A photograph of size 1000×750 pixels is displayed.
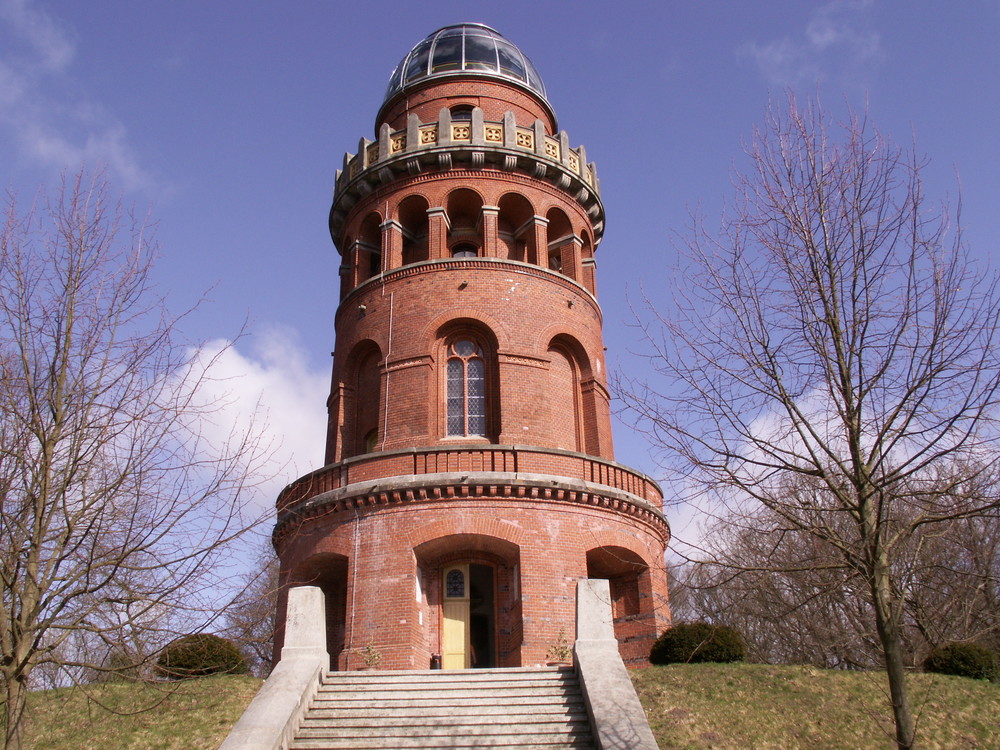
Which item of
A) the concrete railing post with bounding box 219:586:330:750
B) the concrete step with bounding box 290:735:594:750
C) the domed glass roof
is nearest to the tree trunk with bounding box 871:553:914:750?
the concrete step with bounding box 290:735:594:750

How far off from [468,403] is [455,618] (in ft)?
15.0

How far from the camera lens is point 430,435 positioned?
60.1 ft

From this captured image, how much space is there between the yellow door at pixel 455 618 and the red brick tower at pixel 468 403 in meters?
0.03

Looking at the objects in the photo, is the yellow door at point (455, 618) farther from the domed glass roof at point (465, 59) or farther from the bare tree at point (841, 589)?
the domed glass roof at point (465, 59)

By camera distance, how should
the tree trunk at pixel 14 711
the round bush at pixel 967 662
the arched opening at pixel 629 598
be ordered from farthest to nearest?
the arched opening at pixel 629 598 → the round bush at pixel 967 662 → the tree trunk at pixel 14 711

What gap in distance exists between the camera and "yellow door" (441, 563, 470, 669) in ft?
55.0

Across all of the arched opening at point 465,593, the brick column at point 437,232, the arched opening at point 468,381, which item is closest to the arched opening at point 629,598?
the arched opening at point 465,593

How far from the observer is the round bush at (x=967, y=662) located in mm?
14938

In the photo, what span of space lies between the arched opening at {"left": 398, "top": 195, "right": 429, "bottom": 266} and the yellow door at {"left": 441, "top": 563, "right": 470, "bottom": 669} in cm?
796

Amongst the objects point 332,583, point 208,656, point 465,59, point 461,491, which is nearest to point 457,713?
point 208,656

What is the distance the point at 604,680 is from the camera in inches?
445

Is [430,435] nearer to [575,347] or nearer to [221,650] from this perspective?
[575,347]

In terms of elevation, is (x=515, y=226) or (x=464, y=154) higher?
(x=464, y=154)

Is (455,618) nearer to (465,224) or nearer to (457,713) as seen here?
(457,713)
